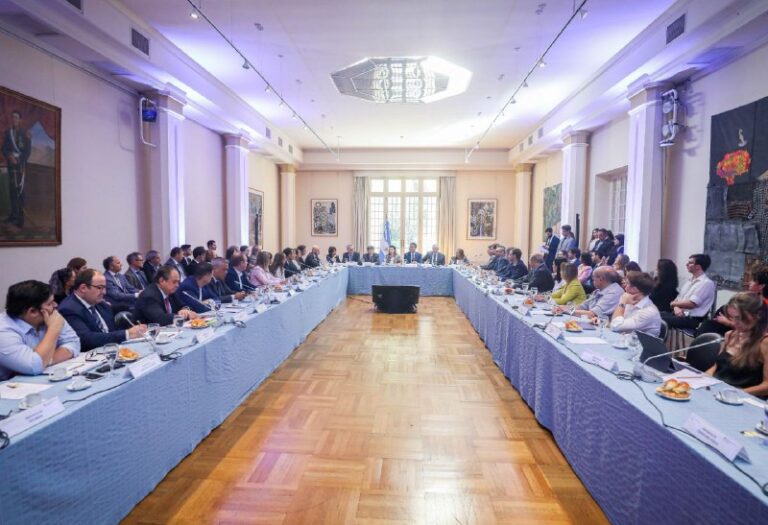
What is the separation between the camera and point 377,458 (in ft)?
9.00

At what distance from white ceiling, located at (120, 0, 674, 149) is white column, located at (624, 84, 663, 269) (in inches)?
33.8

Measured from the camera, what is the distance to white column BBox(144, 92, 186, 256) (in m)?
6.30

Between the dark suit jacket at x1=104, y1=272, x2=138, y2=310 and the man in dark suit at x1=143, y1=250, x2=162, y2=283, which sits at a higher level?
the man in dark suit at x1=143, y1=250, x2=162, y2=283

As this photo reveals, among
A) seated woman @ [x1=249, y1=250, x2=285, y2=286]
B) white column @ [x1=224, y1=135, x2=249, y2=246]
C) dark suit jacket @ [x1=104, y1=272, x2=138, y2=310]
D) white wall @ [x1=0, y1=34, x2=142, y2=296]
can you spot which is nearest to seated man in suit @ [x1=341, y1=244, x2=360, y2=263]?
white column @ [x1=224, y1=135, x2=249, y2=246]

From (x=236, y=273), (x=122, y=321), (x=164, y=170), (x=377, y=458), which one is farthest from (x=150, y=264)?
(x=377, y=458)

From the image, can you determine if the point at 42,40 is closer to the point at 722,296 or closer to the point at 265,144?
the point at 265,144

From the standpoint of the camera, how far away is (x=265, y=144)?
34.7 ft

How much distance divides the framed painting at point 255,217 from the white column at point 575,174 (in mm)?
7269

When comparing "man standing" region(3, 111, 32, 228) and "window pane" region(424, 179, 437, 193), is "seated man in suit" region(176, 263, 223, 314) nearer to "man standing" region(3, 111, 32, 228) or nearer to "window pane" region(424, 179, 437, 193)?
"man standing" region(3, 111, 32, 228)

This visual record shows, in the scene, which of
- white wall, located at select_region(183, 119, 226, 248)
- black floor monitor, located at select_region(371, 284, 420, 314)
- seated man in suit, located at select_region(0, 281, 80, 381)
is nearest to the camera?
seated man in suit, located at select_region(0, 281, 80, 381)

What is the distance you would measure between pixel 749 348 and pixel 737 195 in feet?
10.4

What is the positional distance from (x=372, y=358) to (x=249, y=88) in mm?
5620

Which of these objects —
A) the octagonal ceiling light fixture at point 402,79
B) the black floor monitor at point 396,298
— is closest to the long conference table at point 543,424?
the black floor monitor at point 396,298

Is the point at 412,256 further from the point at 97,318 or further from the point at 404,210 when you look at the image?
the point at 97,318
